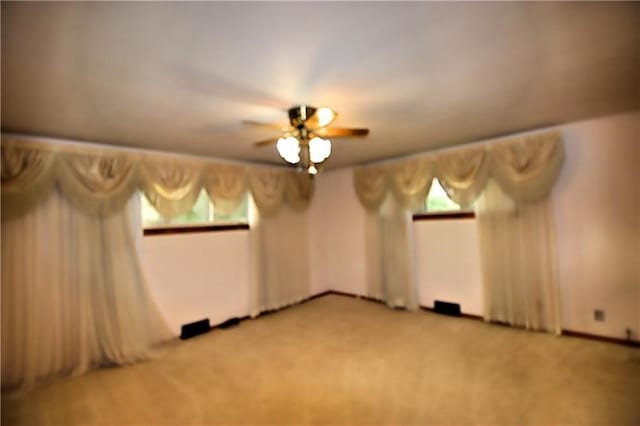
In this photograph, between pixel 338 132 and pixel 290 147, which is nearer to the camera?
pixel 290 147

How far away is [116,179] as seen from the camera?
2814mm

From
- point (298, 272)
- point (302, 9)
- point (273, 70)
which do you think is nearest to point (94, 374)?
point (298, 272)

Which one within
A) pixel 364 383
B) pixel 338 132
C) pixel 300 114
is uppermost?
pixel 300 114

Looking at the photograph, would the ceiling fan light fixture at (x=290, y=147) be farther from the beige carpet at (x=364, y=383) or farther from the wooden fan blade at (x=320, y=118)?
the beige carpet at (x=364, y=383)

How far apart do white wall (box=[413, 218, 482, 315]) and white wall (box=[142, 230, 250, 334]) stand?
2.43 m

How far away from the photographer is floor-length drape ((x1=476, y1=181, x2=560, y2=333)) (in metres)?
2.97

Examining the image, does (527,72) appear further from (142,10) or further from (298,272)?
(298,272)

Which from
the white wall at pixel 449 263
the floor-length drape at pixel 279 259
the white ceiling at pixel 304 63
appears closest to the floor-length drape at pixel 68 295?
the white ceiling at pixel 304 63

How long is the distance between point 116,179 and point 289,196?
2.23m

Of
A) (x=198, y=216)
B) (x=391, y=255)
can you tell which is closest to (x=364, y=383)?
(x=391, y=255)

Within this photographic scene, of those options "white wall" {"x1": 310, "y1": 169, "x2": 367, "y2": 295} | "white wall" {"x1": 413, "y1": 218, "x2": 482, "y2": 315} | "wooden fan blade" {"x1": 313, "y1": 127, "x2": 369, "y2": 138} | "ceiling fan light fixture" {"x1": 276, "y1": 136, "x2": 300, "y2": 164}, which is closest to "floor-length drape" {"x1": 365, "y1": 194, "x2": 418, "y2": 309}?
"white wall" {"x1": 413, "y1": 218, "x2": 482, "y2": 315}

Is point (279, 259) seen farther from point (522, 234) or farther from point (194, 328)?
point (522, 234)

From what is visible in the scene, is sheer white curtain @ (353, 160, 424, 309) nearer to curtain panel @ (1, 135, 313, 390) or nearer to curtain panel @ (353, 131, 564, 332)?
curtain panel @ (353, 131, 564, 332)

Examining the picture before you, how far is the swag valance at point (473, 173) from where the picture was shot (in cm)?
292
